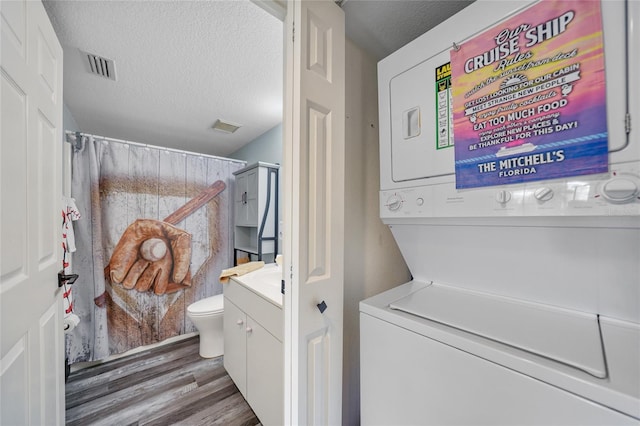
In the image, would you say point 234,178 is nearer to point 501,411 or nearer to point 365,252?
point 365,252

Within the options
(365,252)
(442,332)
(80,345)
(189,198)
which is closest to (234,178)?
(189,198)

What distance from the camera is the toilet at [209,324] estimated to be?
2061 mm

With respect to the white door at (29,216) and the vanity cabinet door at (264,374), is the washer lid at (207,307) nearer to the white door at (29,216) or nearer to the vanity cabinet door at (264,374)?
the vanity cabinet door at (264,374)

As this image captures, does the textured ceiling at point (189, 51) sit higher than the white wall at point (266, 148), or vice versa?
the textured ceiling at point (189, 51)

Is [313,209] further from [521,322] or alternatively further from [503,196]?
[521,322]

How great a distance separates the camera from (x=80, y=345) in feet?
6.56

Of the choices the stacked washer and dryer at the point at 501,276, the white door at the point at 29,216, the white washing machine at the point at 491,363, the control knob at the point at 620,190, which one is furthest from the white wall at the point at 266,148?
the control knob at the point at 620,190

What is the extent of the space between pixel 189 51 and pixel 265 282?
1.64 metres

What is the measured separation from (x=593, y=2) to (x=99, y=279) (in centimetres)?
321

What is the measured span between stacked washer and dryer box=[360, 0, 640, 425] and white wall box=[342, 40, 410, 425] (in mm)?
188

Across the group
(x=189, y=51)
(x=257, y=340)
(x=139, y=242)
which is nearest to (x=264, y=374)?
(x=257, y=340)

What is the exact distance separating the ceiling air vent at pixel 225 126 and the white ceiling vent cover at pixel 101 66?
3.19 feet

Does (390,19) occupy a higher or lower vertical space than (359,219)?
higher

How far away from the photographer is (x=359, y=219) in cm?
117
